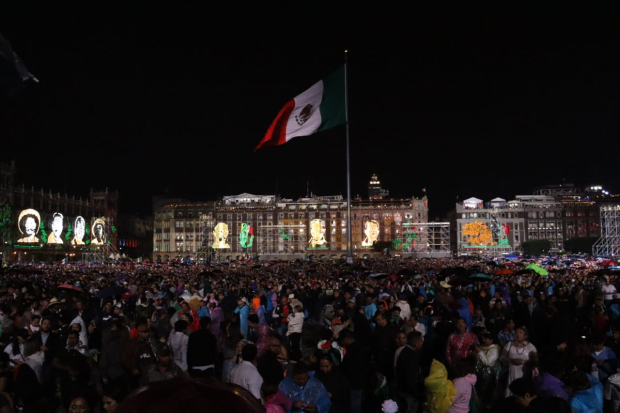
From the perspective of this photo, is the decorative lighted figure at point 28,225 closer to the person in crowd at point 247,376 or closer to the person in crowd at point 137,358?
the person in crowd at point 137,358

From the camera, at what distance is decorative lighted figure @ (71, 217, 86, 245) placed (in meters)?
77.7

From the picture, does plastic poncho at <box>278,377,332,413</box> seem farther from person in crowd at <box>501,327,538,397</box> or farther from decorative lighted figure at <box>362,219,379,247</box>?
decorative lighted figure at <box>362,219,379,247</box>

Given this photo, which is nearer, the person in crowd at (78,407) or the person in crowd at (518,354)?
the person in crowd at (78,407)

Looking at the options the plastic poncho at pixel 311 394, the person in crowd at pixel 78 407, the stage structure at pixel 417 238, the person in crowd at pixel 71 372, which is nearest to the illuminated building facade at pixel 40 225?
the stage structure at pixel 417 238

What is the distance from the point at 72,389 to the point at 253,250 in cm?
9781

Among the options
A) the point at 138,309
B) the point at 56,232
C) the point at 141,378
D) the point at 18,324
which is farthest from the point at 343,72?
the point at 56,232

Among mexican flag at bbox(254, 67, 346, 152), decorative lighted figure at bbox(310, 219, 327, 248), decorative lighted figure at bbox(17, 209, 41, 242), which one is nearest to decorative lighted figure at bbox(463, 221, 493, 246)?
decorative lighted figure at bbox(310, 219, 327, 248)

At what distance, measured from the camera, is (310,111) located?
76.5 ft

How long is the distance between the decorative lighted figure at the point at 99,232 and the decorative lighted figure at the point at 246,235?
21619 mm

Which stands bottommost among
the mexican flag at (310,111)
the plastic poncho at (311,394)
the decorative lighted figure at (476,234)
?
the plastic poncho at (311,394)

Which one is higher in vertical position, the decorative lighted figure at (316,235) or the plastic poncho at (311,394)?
the decorative lighted figure at (316,235)

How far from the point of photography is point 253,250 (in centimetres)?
10350

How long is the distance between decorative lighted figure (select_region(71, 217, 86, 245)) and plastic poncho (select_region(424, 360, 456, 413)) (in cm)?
7929

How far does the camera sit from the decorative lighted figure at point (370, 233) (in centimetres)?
10006
